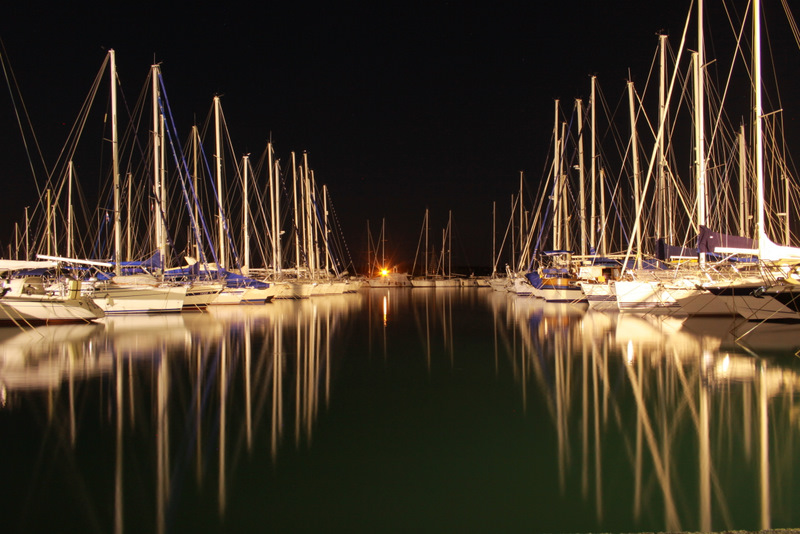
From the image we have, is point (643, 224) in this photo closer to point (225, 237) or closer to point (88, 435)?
point (225, 237)

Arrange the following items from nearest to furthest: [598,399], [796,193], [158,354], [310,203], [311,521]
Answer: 1. [311,521]
2. [598,399]
3. [158,354]
4. [796,193]
5. [310,203]

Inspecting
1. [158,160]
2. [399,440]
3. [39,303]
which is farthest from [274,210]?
[399,440]

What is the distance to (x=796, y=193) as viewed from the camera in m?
40.2

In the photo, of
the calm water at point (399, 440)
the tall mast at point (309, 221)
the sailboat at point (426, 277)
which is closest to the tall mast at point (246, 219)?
the tall mast at point (309, 221)

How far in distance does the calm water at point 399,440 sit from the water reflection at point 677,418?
0.04m

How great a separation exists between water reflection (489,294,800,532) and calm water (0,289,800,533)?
4 cm

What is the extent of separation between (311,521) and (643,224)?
35.8 m

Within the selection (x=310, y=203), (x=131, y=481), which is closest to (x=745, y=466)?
(x=131, y=481)

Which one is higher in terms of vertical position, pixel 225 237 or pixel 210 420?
pixel 225 237

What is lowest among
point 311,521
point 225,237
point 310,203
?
point 311,521

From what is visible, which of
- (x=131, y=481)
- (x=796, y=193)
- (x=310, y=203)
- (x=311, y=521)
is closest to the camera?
(x=311, y=521)

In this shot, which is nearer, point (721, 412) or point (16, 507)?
point (16, 507)

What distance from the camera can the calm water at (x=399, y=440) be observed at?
16.9ft

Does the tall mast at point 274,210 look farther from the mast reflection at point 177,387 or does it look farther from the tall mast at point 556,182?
the mast reflection at point 177,387
